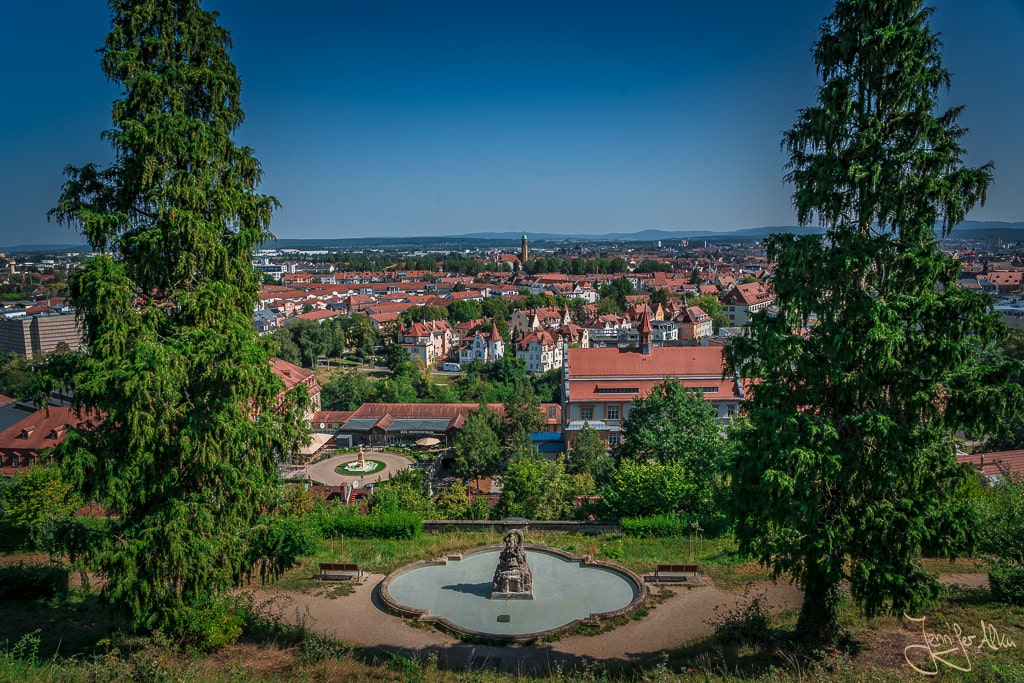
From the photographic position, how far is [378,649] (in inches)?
437

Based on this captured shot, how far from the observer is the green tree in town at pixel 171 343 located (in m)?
9.06

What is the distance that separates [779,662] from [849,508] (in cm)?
243

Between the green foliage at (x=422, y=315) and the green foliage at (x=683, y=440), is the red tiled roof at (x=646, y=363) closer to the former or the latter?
the green foliage at (x=683, y=440)

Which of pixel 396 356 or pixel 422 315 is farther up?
pixel 422 315

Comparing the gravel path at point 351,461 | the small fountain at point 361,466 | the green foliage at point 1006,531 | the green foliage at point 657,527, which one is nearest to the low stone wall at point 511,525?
the green foliage at point 657,527

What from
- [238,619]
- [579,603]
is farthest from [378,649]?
[579,603]

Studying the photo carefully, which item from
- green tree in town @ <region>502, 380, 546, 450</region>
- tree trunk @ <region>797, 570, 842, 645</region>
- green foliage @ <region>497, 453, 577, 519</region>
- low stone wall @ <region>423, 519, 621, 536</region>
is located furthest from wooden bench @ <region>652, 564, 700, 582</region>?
green tree in town @ <region>502, 380, 546, 450</region>

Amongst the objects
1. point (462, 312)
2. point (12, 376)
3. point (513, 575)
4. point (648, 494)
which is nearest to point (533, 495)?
point (648, 494)

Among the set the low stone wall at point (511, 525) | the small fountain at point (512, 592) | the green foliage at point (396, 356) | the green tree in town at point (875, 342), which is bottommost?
the green foliage at point (396, 356)

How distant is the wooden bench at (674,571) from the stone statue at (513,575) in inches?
102

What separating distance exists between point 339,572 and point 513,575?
3.71 m

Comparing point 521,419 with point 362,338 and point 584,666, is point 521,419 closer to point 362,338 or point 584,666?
point 584,666

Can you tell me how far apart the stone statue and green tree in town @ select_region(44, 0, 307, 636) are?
5309mm

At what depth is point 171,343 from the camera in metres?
9.49
